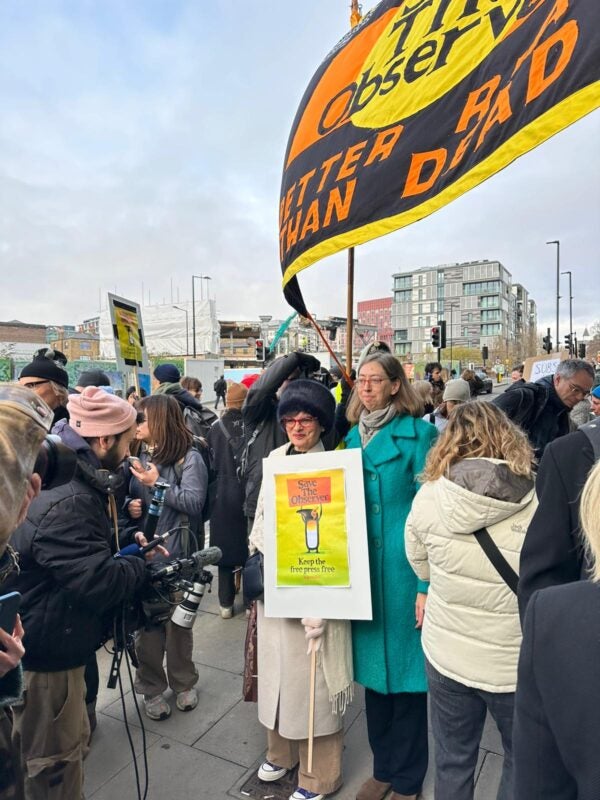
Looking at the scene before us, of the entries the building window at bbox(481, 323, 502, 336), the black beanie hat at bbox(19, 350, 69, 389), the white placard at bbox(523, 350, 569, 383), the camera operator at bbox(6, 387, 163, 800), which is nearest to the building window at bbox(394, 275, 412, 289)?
the building window at bbox(481, 323, 502, 336)

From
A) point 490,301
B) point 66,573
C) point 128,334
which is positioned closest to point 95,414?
point 66,573

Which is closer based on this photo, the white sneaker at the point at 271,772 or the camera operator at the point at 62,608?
the camera operator at the point at 62,608

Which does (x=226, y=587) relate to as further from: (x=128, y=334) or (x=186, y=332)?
(x=186, y=332)

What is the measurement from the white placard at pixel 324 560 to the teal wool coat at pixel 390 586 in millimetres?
104

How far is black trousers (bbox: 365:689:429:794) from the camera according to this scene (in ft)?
7.86

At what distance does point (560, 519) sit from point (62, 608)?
1.91 metres

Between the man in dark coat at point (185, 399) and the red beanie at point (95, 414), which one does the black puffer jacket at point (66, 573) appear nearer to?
the red beanie at point (95, 414)

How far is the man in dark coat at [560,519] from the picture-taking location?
150 centimetres

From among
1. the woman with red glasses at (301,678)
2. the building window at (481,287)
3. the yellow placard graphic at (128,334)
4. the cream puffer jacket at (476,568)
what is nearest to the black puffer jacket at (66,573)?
the woman with red glasses at (301,678)

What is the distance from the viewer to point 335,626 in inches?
94.4

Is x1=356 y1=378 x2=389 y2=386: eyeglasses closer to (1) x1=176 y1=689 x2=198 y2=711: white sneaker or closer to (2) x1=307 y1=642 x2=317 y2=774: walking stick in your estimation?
(2) x1=307 y1=642 x2=317 y2=774: walking stick

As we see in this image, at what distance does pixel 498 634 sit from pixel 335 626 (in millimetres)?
770

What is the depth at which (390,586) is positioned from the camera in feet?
7.89

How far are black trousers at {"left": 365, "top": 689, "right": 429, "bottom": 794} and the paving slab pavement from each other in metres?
0.20
